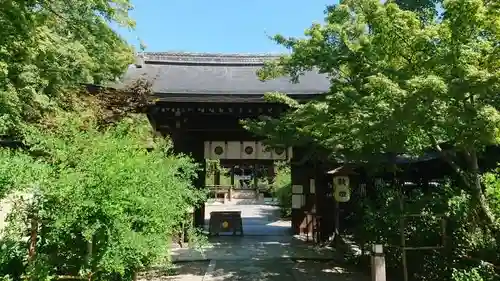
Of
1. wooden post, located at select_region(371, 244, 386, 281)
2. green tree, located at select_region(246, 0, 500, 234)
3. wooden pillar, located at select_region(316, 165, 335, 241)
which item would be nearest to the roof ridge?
wooden pillar, located at select_region(316, 165, 335, 241)

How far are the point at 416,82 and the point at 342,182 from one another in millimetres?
5071

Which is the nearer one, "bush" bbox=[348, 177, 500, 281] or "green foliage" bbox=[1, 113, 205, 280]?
"green foliage" bbox=[1, 113, 205, 280]

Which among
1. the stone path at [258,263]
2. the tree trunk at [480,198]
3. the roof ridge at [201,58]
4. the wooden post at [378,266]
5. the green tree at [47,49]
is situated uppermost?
the roof ridge at [201,58]

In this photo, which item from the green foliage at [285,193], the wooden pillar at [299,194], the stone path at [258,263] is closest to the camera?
the stone path at [258,263]

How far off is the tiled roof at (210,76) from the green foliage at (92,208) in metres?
5.53

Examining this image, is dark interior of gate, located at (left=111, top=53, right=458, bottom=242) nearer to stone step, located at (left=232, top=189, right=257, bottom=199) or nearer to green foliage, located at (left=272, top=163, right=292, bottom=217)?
green foliage, located at (left=272, top=163, right=292, bottom=217)

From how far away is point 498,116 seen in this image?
14.5 feet

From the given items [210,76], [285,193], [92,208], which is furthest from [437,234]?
[285,193]

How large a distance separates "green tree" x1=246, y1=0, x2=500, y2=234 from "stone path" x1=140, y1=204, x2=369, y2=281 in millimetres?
2398

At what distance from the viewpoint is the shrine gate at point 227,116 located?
10.2 m

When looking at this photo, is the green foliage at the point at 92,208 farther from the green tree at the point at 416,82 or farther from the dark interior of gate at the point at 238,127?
the dark interior of gate at the point at 238,127

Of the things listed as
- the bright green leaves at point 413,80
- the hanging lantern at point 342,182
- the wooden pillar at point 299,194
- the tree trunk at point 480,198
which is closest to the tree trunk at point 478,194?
the tree trunk at point 480,198

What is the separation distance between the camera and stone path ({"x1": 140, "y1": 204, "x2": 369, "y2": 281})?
724 centimetres

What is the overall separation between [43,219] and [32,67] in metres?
5.26
